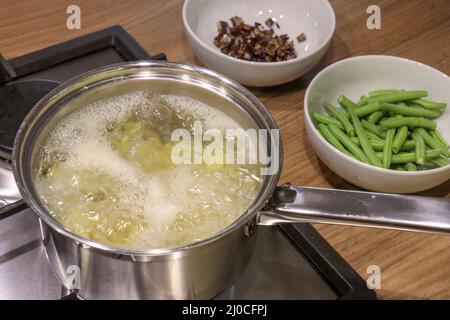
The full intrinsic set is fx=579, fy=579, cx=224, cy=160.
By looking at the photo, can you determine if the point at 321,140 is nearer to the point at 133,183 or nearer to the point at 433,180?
the point at 433,180

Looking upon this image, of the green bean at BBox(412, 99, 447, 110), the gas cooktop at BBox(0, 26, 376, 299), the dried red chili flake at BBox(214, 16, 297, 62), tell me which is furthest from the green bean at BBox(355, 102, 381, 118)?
the gas cooktop at BBox(0, 26, 376, 299)

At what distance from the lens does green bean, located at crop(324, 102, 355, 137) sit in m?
1.28

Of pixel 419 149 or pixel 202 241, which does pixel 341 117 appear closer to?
pixel 419 149

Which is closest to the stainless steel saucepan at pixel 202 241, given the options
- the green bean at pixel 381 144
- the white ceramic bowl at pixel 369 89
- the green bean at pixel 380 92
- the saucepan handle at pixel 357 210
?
the saucepan handle at pixel 357 210

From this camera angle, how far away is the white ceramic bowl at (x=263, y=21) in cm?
135

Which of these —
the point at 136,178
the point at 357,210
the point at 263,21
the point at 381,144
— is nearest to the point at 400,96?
the point at 381,144

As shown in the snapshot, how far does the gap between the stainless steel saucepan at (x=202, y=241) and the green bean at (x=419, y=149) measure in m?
0.33

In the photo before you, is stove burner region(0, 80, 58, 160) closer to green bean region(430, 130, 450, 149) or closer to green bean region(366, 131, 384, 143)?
green bean region(366, 131, 384, 143)

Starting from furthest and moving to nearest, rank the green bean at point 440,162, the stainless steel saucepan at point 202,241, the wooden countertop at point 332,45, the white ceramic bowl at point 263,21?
the white ceramic bowl at point 263,21 < the green bean at point 440,162 < the wooden countertop at point 332,45 < the stainless steel saucepan at point 202,241

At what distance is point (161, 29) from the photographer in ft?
5.16

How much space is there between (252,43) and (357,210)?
70cm

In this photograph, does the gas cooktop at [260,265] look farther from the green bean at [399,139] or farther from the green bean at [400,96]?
the green bean at [400,96]
